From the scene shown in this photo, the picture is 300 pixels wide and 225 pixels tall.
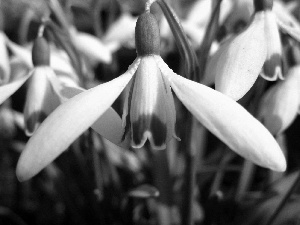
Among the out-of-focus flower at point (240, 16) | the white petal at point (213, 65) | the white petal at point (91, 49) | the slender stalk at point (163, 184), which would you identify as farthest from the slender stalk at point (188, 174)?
the white petal at point (91, 49)

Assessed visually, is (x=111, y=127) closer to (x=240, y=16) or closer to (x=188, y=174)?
(x=188, y=174)

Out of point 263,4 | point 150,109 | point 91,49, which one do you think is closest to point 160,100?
point 150,109

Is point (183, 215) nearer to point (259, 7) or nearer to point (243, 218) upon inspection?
point (243, 218)

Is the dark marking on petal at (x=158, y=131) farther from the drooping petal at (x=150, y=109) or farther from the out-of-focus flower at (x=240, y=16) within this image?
the out-of-focus flower at (x=240, y=16)

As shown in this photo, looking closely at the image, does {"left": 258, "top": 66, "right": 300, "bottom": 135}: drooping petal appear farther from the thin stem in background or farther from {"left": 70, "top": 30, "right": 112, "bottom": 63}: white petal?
{"left": 70, "top": 30, "right": 112, "bottom": 63}: white petal

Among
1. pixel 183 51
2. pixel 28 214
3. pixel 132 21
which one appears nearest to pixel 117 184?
pixel 28 214

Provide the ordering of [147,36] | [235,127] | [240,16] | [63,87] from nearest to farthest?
1. [235,127]
2. [147,36]
3. [63,87]
4. [240,16]
